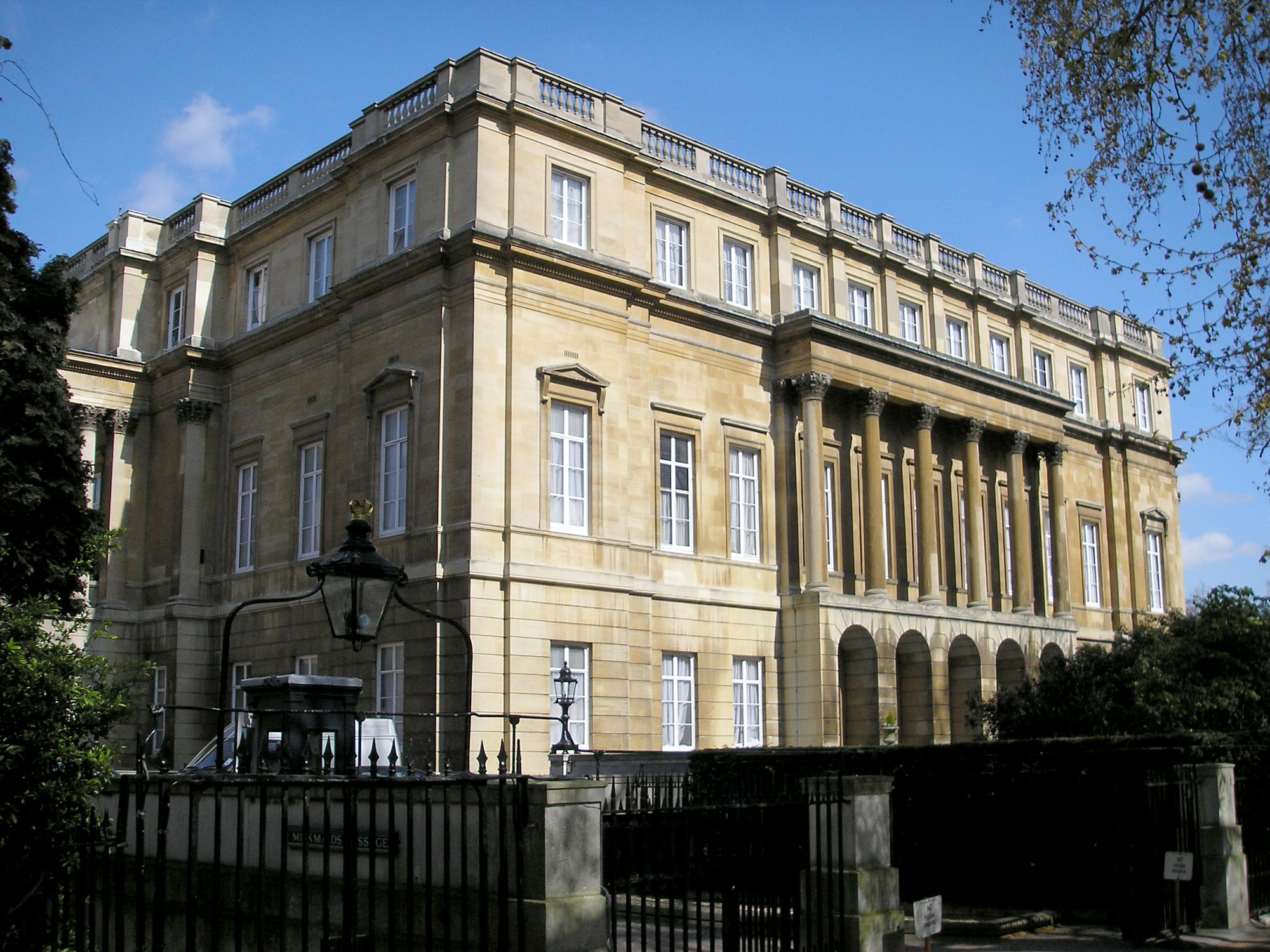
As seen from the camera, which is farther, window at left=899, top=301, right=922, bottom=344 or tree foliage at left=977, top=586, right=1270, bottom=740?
window at left=899, top=301, right=922, bottom=344

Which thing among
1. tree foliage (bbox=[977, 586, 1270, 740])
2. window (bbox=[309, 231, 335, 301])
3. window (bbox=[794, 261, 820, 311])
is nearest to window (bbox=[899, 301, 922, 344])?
window (bbox=[794, 261, 820, 311])

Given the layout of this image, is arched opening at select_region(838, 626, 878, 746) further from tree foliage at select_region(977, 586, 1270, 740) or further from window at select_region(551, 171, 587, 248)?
window at select_region(551, 171, 587, 248)

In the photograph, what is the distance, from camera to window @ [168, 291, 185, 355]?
36.2 m

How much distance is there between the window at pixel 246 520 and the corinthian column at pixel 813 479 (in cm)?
1440

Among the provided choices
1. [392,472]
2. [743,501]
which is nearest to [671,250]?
[743,501]

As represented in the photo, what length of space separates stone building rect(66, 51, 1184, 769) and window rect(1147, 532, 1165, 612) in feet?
23.0

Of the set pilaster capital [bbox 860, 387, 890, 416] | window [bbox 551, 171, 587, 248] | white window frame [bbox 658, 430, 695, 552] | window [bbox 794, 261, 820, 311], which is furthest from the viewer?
window [bbox 794, 261, 820, 311]

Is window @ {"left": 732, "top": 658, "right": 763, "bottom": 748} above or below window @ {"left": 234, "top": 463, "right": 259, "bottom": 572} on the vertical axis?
below

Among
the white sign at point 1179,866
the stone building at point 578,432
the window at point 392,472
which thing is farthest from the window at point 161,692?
the white sign at point 1179,866

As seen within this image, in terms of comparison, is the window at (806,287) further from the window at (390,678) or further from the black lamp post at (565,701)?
the window at (390,678)

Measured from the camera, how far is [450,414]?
27.0m

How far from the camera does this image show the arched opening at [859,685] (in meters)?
32.6

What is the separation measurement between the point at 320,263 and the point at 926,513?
690 inches

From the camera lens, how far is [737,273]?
1321 inches
